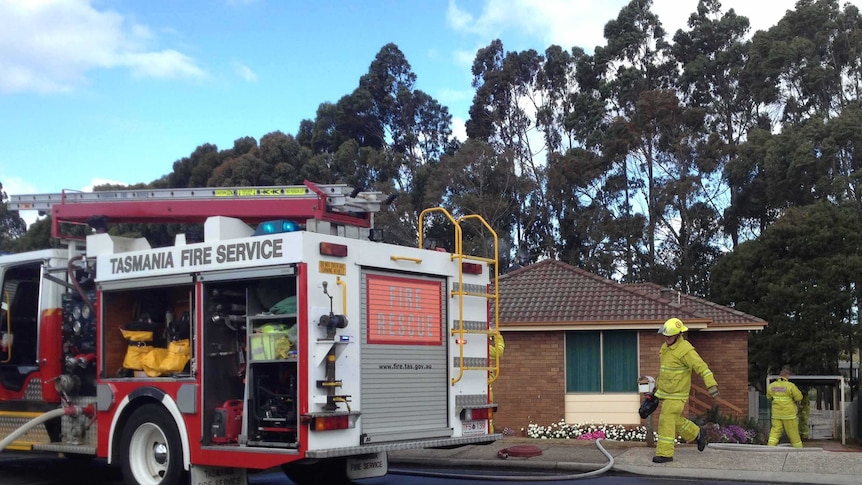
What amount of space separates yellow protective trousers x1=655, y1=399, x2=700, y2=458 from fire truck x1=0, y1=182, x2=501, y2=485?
2.84 m

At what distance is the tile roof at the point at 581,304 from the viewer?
17.4m

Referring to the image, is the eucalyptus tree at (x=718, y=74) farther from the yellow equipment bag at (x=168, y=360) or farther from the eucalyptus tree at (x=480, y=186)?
the yellow equipment bag at (x=168, y=360)

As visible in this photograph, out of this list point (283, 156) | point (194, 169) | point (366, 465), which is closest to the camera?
point (366, 465)

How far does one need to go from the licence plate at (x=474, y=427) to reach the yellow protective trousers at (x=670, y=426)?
3.03 m

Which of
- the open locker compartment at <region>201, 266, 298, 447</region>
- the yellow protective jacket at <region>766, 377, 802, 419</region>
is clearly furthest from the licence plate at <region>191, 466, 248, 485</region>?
the yellow protective jacket at <region>766, 377, 802, 419</region>

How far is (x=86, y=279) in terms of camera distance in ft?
32.0

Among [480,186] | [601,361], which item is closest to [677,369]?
[601,361]

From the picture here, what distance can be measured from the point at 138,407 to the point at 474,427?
10.4ft

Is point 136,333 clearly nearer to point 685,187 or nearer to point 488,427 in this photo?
point 488,427

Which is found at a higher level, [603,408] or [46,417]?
[46,417]

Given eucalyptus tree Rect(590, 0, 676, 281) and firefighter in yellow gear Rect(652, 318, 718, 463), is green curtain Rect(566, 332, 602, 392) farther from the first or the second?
eucalyptus tree Rect(590, 0, 676, 281)

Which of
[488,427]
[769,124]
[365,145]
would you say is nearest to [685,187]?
[769,124]

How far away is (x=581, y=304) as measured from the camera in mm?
18312

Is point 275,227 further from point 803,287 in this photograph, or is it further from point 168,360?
point 803,287
